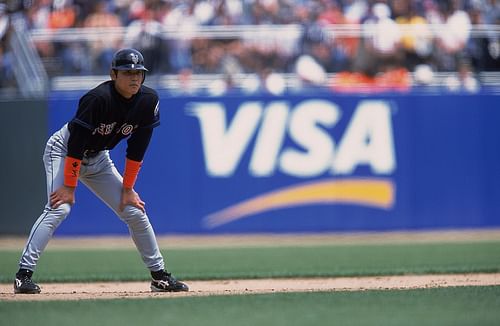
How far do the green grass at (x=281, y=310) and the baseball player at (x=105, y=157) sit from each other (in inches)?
32.7

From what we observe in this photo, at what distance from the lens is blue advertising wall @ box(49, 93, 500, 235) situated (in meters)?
13.3

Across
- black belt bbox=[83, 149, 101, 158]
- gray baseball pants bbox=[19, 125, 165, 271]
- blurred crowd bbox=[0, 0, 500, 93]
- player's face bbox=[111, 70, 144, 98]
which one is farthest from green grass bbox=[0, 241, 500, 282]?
blurred crowd bbox=[0, 0, 500, 93]

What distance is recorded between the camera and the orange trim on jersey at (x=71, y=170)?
685 cm

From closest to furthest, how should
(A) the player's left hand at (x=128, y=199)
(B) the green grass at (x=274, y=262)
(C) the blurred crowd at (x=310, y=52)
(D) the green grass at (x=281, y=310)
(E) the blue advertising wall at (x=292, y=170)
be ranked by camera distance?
(D) the green grass at (x=281, y=310)
(A) the player's left hand at (x=128, y=199)
(B) the green grass at (x=274, y=262)
(E) the blue advertising wall at (x=292, y=170)
(C) the blurred crowd at (x=310, y=52)

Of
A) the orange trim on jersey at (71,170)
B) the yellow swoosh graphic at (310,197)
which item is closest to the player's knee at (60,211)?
the orange trim on jersey at (71,170)

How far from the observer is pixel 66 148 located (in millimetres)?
7168

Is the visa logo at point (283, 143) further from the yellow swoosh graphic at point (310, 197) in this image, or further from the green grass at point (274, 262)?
the green grass at point (274, 262)

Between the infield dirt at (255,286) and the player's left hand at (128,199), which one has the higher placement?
the player's left hand at (128,199)

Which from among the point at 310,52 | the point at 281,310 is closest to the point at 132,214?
the point at 281,310

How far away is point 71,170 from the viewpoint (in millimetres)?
6879

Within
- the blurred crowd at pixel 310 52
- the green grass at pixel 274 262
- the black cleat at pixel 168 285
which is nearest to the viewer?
the black cleat at pixel 168 285

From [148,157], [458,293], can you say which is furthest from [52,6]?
[458,293]

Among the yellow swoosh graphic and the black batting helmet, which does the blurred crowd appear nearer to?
the yellow swoosh graphic

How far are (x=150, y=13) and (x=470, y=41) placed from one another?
528cm
